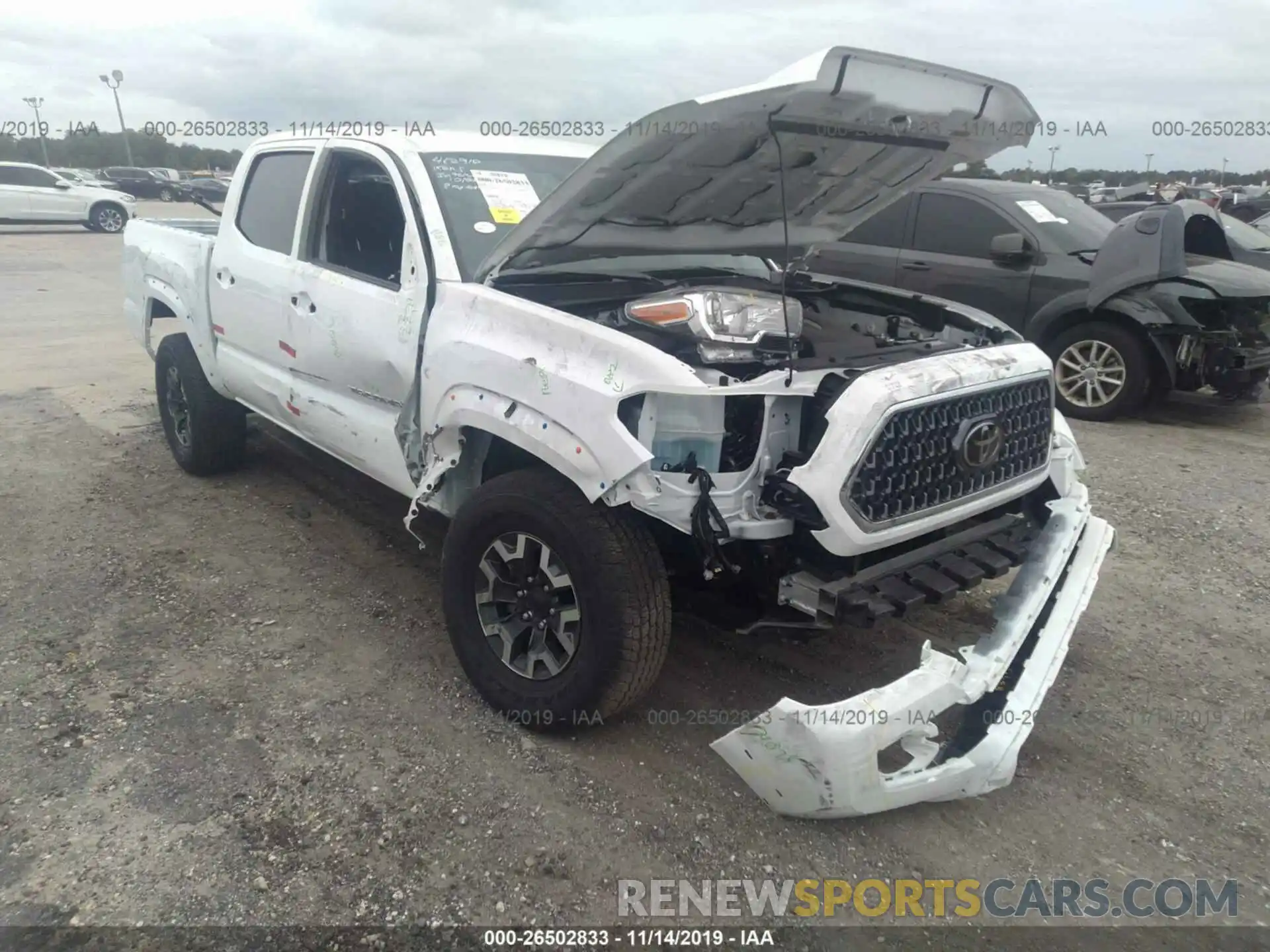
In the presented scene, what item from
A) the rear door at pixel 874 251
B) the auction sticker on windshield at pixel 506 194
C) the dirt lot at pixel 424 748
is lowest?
the dirt lot at pixel 424 748

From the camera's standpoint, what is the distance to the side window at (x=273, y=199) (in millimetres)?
4141

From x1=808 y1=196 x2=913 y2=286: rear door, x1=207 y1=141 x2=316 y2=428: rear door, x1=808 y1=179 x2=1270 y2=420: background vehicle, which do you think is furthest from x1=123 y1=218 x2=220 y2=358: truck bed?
x1=808 y1=196 x2=913 y2=286: rear door

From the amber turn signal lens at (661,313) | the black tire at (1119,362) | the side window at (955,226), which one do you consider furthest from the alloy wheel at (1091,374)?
the amber turn signal lens at (661,313)

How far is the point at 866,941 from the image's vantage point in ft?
7.56

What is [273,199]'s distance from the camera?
4344 millimetres

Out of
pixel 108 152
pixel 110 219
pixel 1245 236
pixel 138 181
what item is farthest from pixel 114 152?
pixel 1245 236

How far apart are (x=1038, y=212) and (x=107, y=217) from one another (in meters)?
23.7

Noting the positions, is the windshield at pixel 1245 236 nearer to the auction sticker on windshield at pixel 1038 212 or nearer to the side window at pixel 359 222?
the auction sticker on windshield at pixel 1038 212

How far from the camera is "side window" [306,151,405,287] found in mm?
3547

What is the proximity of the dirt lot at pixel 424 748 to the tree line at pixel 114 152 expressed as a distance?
52.3 meters

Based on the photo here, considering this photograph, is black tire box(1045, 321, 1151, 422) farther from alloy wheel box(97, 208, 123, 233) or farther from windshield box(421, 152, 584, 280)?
alloy wheel box(97, 208, 123, 233)

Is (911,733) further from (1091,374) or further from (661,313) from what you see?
(1091,374)

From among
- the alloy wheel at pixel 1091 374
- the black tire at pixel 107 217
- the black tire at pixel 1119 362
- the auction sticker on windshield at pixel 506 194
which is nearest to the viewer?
the auction sticker on windshield at pixel 506 194

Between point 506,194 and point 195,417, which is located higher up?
point 506,194
